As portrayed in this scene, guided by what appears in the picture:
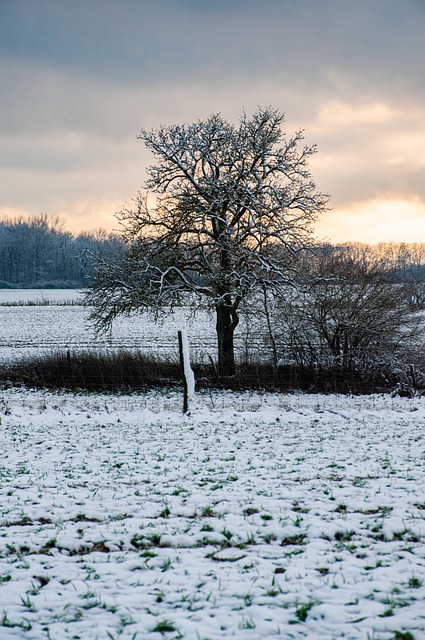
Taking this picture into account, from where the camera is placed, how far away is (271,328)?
20594 mm

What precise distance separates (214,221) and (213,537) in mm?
16654

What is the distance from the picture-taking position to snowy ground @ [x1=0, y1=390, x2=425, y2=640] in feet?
11.1

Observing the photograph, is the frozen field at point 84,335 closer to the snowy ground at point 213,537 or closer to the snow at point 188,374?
the snow at point 188,374

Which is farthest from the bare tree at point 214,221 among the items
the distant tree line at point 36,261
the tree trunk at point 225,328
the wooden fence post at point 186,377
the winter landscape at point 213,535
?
the distant tree line at point 36,261

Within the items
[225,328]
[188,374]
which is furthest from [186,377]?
[225,328]

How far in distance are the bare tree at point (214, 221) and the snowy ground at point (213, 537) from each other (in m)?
10.2

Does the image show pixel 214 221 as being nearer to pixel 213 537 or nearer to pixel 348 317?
pixel 348 317

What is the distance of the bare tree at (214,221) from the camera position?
1950 centimetres

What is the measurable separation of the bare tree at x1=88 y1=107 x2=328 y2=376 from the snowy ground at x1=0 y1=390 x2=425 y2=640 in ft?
33.6

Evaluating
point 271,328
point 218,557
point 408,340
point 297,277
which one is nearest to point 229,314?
point 271,328

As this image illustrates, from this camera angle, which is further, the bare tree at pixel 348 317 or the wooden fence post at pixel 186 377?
the bare tree at pixel 348 317

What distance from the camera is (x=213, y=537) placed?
192 inches

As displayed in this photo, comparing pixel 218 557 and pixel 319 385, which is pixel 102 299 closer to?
pixel 319 385

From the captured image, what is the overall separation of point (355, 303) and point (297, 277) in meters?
2.42
